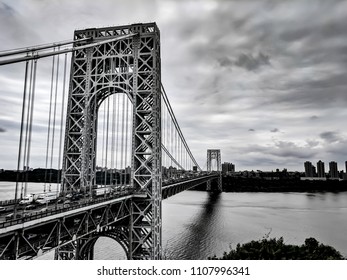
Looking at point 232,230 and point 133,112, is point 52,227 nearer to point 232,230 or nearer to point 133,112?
point 133,112

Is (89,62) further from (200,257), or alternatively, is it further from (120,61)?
(200,257)

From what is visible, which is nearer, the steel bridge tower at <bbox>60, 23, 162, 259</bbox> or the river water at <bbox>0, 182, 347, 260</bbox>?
the steel bridge tower at <bbox>60, 23, 162, 259</bbox>

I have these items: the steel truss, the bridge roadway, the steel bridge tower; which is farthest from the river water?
the bridge roadway

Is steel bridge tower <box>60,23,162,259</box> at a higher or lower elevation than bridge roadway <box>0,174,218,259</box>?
higher

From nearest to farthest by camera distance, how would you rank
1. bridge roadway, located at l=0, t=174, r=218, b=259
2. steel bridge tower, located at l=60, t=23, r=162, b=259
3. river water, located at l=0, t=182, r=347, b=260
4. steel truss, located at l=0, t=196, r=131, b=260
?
1. bridge roadway, located at l=0, t=174, r=218, b=259
2. steel truss, located at l=0, t=196, r=131, b=260
3. steel bridge tower, located at l=60, t=23, r=162, b=259
4. river water, located at l=0, t=182, r=347, b=260

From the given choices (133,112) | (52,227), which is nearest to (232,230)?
(133,112)

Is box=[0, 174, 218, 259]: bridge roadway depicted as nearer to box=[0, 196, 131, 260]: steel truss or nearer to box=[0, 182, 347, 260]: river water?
box=[0, 196, 131, 260]: steel truss

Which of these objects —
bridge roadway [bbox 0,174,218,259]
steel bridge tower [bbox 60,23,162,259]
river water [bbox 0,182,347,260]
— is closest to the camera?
bridge roadway [bbox 0,174,218,259]

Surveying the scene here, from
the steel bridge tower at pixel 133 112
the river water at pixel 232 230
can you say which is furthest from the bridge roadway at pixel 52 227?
the river water at pixel 232 230

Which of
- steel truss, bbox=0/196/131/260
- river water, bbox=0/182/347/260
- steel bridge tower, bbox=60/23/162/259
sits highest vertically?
steel bridge tower, bbox=60/23/162/259

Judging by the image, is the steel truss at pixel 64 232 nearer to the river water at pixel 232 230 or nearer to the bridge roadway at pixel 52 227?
the bridge roadway at pixel 52 227
